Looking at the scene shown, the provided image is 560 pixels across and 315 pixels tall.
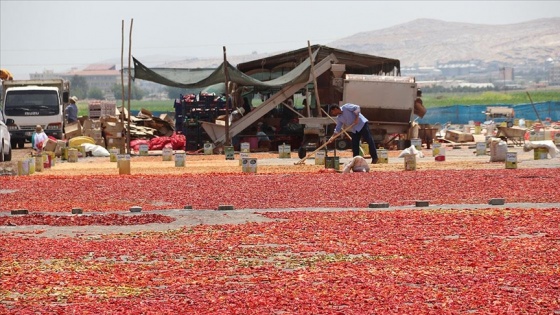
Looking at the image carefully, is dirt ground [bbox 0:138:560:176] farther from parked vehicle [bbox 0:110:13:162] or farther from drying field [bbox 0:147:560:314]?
drying field [bbox 0:147:560:314]

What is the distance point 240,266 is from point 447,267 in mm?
2259

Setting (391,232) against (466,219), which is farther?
(466,219)

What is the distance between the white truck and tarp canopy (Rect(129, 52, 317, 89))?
6.26 metres

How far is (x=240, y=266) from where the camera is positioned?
568 inches

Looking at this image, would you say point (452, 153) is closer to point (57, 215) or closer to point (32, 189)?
point (32, 189)

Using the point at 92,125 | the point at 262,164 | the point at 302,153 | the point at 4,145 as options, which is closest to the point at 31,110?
the point at 92,125

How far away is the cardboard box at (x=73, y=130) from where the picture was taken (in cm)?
5184

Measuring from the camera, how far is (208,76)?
47.6m

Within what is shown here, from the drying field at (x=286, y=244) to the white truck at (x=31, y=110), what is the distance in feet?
81.6

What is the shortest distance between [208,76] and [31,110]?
10.6m

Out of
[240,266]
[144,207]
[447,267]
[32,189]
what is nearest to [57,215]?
[144,207]

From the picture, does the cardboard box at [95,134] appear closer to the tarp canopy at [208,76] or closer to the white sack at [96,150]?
the tarp canopy at [208,76]

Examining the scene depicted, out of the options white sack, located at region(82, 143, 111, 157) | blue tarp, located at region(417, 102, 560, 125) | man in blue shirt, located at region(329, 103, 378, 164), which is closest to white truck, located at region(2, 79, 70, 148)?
white sack, located at region(82, 143, 111, 157)

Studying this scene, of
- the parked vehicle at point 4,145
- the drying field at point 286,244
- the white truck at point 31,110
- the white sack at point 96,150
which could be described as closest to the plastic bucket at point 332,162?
the drying field at point 286,244
